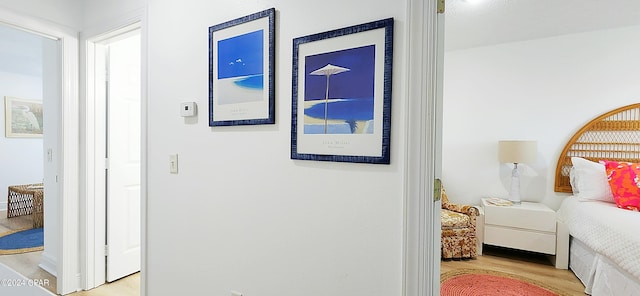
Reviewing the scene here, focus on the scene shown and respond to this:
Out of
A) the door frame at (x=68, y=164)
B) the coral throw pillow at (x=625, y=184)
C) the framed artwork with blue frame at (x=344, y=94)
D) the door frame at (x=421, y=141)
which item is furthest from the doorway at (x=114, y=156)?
the coral throw pillow at (x=625, y=184)

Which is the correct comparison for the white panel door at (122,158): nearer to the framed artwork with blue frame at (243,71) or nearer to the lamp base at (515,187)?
the framed artwork with blue frame at (243,71)

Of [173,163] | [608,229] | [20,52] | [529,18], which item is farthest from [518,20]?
[20,52]

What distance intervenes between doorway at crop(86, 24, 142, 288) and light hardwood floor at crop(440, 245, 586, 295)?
2.87 meters

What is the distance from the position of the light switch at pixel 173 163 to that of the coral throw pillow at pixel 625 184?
355cm

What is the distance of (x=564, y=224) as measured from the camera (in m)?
2.97

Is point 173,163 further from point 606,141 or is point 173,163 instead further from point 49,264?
point 606,141

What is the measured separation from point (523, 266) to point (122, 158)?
3.81 m

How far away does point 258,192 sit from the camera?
60.2 inches

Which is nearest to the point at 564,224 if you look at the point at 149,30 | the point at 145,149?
the point at 145,149

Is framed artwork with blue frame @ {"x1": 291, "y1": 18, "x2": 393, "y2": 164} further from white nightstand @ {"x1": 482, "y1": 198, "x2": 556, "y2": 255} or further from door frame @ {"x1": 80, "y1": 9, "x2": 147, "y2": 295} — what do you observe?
white nightstand @ {"x1": 482, "y1": 198, "x2": 556, "y2": 255}

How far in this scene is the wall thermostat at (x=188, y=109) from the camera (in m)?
1.75

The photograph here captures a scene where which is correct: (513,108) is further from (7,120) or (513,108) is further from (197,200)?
(7,120)

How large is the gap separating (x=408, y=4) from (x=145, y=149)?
5.77 ft

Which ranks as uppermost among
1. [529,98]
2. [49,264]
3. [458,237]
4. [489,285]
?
[529,98]
